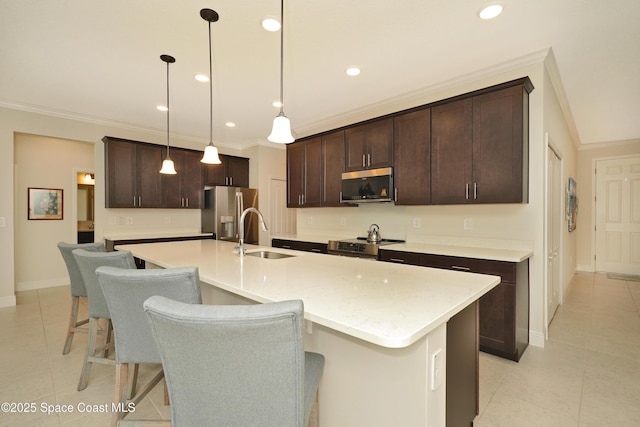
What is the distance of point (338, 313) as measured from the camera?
38.2 inches

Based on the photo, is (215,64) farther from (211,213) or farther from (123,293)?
(211,213)


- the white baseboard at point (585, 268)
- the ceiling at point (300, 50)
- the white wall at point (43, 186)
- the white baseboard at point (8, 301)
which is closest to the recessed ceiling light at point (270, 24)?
the ceiling at point (300, 50)

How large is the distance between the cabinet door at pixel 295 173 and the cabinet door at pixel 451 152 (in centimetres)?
208

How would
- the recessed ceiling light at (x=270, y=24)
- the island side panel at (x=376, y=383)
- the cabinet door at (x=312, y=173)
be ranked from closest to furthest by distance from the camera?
1. the island side panel at (x=376, y=383)
2. the recessed ceiling light at (x=270, y=24)
3. the cabinet door at (x=312, y=173)

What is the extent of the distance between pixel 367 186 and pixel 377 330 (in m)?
2.85

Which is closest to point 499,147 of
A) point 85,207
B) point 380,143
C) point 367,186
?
point 380,143

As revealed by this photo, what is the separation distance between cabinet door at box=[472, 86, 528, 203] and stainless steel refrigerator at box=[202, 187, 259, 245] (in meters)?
3.84

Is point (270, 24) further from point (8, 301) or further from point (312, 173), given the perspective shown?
point (8, 301)

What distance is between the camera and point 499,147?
2576 mm

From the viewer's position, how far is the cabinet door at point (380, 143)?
11.1ft

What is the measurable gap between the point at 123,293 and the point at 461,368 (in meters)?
1.57

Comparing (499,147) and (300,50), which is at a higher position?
(300,50)

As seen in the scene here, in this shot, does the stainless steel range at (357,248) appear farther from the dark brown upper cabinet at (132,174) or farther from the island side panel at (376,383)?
the dark brown upper cabinet at (132,174)

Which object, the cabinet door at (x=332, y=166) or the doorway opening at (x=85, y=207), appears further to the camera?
the doorway opening at (x=85, y=207)
